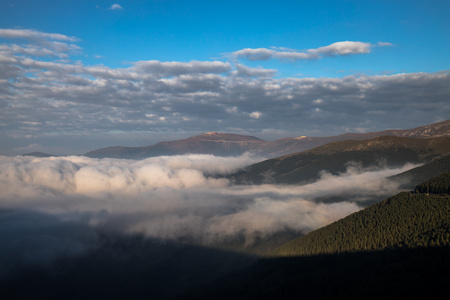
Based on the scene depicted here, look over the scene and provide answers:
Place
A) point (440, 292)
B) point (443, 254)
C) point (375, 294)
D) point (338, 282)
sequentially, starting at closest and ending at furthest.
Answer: point (440, 292)
point (375, 294)
point (443, 254)
point (338, 282)

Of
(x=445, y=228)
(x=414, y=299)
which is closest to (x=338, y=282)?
(x=414, y=299)

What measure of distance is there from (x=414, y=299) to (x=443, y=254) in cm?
4494

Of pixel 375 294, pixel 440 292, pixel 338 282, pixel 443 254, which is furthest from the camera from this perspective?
pixel 338 282

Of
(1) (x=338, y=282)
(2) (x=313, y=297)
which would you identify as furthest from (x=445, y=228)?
(2) (x=313, y=297)

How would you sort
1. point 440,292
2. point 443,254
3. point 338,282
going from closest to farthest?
point 440,292 < point 443,254 < point 338,282

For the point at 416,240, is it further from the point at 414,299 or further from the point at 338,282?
the point at 414,299

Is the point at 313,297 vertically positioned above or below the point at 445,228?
below

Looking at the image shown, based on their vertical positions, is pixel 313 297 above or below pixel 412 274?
below

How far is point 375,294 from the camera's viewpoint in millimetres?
150125

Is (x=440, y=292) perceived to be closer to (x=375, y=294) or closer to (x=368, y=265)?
(x=375, y=294)

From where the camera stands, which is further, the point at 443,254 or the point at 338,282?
the point at 338,282

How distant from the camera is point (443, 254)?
534 ft

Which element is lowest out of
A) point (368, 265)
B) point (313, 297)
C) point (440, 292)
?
point (313, 297)

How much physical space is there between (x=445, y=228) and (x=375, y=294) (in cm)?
8184
